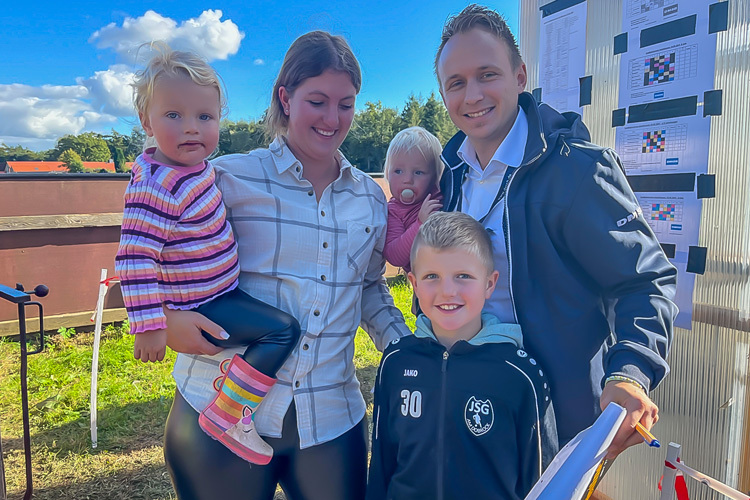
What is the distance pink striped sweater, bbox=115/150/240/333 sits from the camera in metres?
1.45

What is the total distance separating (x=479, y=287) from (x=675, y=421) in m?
1.58

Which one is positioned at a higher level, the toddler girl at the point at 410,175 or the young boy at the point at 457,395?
A: the toddler girl at the point at 410,175

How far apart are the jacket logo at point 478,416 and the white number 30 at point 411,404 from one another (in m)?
0.15

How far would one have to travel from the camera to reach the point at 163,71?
1555mm

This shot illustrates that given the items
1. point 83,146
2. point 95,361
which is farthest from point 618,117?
point 83,146

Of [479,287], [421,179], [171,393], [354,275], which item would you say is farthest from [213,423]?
[171,393]

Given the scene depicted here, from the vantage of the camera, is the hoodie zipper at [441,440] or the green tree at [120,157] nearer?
the hoodie zipper at [441,440]

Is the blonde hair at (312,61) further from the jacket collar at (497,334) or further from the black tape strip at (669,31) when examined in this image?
the black tape strip at (669,31)

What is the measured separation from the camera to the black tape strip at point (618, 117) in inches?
98.0

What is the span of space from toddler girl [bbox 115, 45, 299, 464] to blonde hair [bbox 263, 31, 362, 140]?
0.81ft

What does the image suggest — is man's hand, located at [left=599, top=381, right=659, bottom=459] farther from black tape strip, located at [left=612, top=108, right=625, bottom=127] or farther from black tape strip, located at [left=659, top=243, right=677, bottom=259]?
black tape strip, located at [left=612, top=108, right=625, bottom=127]

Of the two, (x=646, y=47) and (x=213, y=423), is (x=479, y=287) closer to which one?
(x=213, y=423)

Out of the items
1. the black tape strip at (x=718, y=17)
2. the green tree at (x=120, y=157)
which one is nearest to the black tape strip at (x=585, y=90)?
the black tape strip at (x=718, y=17)

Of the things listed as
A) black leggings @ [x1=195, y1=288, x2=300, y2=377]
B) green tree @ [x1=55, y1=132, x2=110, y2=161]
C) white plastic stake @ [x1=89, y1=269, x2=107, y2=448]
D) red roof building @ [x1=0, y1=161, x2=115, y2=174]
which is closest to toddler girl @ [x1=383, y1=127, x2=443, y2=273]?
black leggings @ [x1=195, y1=288, x2=300, y2=377]
